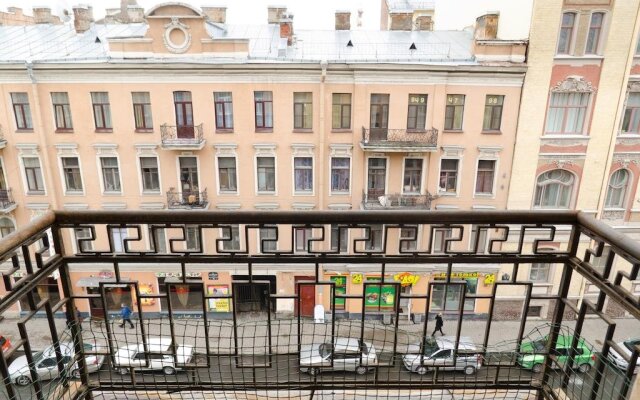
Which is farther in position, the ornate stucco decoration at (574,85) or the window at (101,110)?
the window at (101,110)

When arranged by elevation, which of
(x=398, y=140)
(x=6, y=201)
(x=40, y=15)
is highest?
(x=40, y=15)

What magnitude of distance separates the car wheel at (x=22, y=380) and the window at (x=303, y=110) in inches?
321

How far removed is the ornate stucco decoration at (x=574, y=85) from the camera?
928cm

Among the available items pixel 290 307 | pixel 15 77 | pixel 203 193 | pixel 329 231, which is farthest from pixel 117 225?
pixel 15 77

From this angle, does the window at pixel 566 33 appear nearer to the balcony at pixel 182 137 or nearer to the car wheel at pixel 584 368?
the balcony at pixel 182 137

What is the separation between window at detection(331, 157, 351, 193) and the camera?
9859mm

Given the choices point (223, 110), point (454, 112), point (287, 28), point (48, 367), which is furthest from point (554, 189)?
point (48, 367)

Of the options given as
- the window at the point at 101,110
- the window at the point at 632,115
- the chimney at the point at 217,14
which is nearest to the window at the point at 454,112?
the window at the point at 632,115

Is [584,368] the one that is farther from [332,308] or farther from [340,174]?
[340,174]

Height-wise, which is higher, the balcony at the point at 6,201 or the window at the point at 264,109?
the window at the point at 264,109

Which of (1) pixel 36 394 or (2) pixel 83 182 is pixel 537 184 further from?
(2) pixel 83 182

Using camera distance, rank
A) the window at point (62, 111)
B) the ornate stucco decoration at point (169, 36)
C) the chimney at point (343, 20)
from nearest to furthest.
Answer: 1. the ornate stucco decoration at point (169, 36)
2. the window at point (62, 111)
3. the chimney at point (343, 20)

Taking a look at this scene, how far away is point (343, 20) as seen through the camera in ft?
38.5

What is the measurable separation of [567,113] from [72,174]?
12118mm
